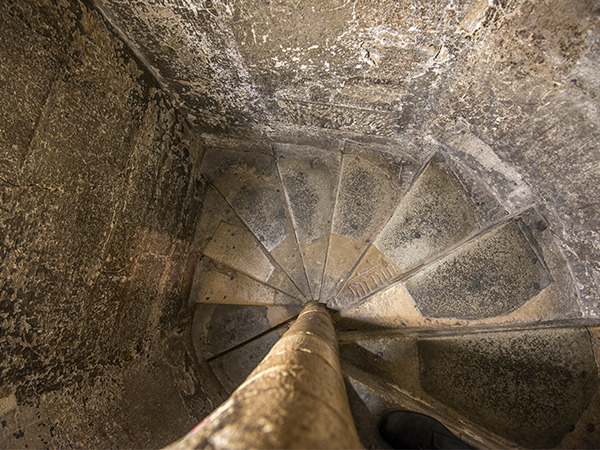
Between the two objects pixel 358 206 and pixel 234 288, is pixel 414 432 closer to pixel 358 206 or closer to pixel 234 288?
pixel 358 206

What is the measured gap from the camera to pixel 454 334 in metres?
2.57

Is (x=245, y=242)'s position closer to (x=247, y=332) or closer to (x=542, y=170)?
(x=247, y=332)

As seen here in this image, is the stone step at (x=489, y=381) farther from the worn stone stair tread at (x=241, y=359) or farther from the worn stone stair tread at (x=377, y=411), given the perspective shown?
the worn stone stair tread at (x=241, y=359)

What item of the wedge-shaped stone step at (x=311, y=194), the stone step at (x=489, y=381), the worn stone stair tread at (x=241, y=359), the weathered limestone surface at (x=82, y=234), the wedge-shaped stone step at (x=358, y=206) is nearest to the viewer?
the weathered limestone surface at (x=82, y=234)

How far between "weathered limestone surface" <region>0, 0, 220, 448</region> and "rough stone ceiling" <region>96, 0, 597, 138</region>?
460 millimetres

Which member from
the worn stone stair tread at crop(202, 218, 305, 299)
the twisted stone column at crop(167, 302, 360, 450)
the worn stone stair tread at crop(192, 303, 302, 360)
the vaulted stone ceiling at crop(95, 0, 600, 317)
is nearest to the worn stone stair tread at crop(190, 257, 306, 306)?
the worn stone stair tread at crop(202, 218, 305, 299)

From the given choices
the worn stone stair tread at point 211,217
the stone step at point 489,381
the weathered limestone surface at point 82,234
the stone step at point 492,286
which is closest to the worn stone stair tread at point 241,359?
the weathered limestone surface at point 82,234

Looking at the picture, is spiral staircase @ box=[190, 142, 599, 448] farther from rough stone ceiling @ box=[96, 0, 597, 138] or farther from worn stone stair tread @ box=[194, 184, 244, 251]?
rough stone ceiling @ box=[96, 0, 597, 138]

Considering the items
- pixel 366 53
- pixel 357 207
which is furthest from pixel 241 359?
pixel 366 53

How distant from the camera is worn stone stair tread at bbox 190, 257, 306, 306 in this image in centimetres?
329

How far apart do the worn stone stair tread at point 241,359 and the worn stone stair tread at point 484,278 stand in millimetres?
1629

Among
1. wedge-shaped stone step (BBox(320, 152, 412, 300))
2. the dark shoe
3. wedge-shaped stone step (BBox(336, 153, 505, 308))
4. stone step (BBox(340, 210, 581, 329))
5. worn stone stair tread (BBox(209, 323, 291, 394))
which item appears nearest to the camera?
the dark shoe

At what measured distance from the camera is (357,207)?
3.06 m

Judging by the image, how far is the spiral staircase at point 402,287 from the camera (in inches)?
90.1
